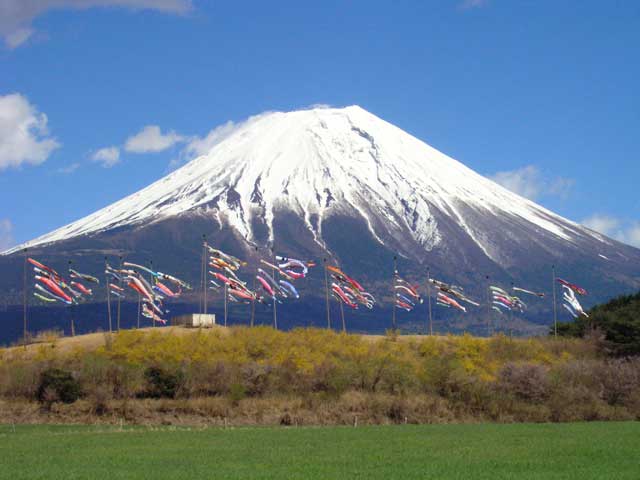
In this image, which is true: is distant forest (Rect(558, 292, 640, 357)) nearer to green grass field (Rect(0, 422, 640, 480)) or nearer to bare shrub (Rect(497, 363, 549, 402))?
bare shrub (Rect(497, 363, 549, 402))

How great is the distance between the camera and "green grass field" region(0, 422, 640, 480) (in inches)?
1061

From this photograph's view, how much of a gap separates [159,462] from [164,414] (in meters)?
19.8

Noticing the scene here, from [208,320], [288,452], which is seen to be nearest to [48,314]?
[208,320]

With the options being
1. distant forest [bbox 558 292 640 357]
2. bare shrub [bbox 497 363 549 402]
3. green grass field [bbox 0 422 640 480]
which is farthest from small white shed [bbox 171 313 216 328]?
green grass field [bbox 0 422 640 480]

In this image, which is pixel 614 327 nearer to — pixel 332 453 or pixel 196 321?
pixel 196 321

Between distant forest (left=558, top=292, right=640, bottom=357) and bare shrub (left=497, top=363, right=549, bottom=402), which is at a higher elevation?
distant forest (left=558, top=292, right=640, bottom=357)

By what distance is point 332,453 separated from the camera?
31.5m

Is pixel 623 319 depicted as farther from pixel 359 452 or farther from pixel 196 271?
pixel 196 271

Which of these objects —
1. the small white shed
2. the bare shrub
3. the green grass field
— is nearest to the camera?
the green grass field

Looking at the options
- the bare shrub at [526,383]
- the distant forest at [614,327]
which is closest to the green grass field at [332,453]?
the bare shrub at [526,383]

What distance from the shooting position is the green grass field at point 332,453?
26953 millimetres

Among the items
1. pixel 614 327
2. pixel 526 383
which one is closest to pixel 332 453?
pixel 526 383

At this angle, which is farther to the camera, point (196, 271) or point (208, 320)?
point (196, 271)

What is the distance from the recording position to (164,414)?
161 ft
